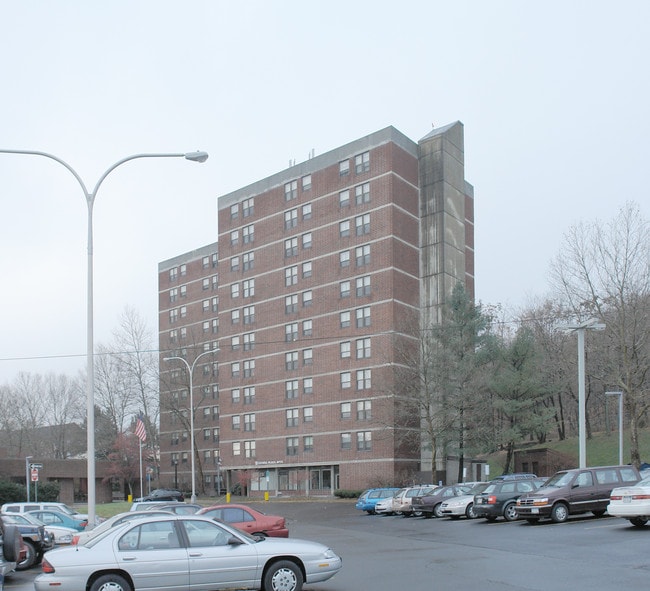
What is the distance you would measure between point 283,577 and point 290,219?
5872 centimetres

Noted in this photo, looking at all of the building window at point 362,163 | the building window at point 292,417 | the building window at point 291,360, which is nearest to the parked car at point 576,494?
the building window at point 362,163

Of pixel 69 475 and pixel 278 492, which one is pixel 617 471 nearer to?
pixel 278 492

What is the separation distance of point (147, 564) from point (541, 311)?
68517 mm

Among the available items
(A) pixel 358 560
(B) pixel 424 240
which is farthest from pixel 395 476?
(A) pixel 358 560

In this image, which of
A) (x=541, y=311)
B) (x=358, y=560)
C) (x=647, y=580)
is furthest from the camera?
(x=541, y=311)

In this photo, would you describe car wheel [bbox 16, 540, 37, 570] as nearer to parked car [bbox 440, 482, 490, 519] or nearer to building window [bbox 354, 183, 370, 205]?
parked car [bbox 440, 482, 490, 519]

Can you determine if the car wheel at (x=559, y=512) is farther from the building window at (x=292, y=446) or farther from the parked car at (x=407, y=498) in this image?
the building window at (x=292, y=446)

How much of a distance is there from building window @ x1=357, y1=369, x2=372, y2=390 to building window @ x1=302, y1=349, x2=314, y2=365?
528 cm

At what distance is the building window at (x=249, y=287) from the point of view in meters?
73.5

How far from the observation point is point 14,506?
30.8 metres

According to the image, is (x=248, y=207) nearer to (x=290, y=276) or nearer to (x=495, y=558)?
(x=290, y=276)

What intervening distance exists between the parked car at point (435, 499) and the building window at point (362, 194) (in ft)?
104

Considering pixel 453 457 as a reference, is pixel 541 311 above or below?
above

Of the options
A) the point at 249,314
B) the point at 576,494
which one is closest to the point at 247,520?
A: the point at 576,494
